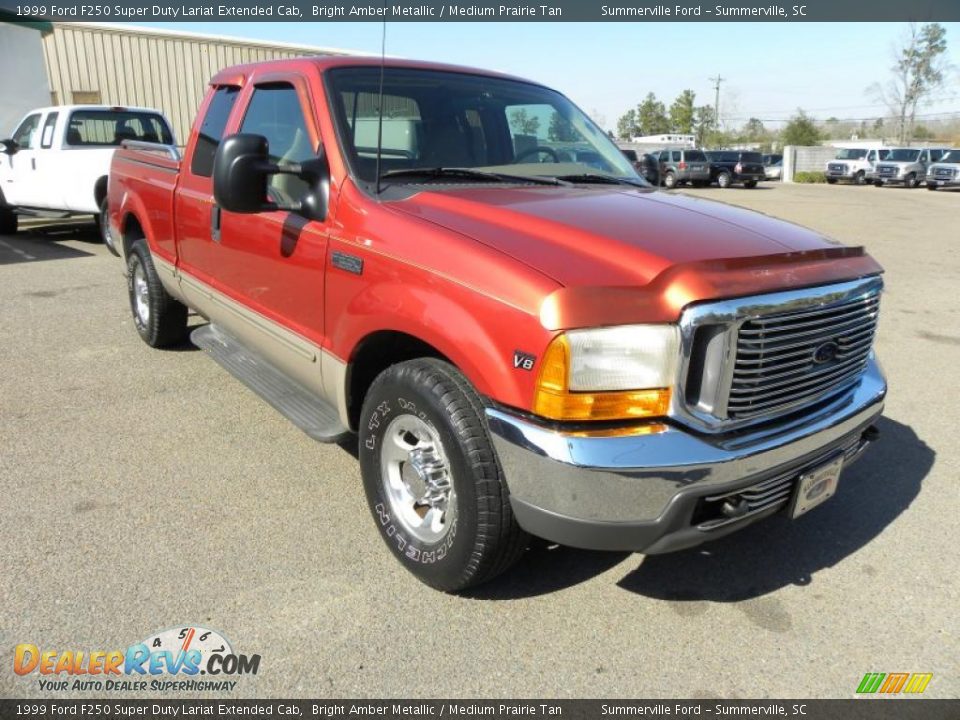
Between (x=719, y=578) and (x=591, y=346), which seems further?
(x=719, y=578)

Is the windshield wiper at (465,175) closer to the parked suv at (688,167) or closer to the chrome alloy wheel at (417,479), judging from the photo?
the chrome alloy wheel at (417,479)

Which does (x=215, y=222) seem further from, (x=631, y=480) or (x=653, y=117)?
(x=653, y=117)

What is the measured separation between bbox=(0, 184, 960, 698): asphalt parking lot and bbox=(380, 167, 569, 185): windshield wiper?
1.51 m

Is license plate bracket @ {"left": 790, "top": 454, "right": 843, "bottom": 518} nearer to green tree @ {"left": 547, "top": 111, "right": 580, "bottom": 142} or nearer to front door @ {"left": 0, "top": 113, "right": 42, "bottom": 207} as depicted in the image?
green tree @ {"left": 547, "top": 111, "right": 580, "bottom": 142}

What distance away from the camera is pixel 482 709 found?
223 cm

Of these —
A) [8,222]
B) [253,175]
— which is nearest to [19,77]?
[8,222]

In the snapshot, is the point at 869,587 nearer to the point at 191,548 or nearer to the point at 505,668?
the point at 505,668

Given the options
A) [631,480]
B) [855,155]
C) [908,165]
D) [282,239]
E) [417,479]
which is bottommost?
[417,479]

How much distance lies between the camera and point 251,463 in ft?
12.4

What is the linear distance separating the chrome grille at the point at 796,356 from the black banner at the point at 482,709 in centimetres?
92

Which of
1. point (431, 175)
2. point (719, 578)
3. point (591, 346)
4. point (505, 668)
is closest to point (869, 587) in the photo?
point (719, 578)

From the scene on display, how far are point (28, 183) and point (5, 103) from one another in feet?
14.4

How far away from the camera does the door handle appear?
387 cm

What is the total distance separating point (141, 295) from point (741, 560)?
185 inches
